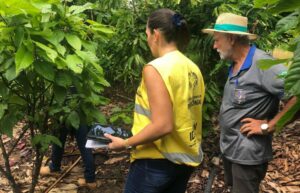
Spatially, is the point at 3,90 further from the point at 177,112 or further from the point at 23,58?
the point at 177,112

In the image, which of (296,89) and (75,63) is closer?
(296,89)

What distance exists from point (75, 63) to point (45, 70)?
173 millimetres

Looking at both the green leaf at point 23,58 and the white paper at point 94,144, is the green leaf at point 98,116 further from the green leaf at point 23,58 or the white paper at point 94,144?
the green leaf at point 23,58

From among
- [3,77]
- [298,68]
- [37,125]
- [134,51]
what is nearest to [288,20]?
[298,68]

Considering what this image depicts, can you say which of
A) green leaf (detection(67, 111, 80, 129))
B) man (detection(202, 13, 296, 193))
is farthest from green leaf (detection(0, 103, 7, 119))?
man (detection(202, 13, 296, 193))

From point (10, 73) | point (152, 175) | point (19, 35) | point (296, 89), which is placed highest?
point (296, 89)

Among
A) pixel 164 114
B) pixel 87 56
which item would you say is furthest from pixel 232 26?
pixel 87 56

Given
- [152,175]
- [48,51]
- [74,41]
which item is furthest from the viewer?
[152,175]

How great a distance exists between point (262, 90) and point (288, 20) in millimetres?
1816

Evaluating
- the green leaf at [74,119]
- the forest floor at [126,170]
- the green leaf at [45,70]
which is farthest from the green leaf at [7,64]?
the forest floor at [126,170]

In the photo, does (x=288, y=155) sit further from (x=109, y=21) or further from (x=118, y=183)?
(x=109, y=21)

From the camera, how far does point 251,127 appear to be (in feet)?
9.84

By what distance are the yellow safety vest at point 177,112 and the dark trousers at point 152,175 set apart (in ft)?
0.13

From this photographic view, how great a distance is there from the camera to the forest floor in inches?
190
